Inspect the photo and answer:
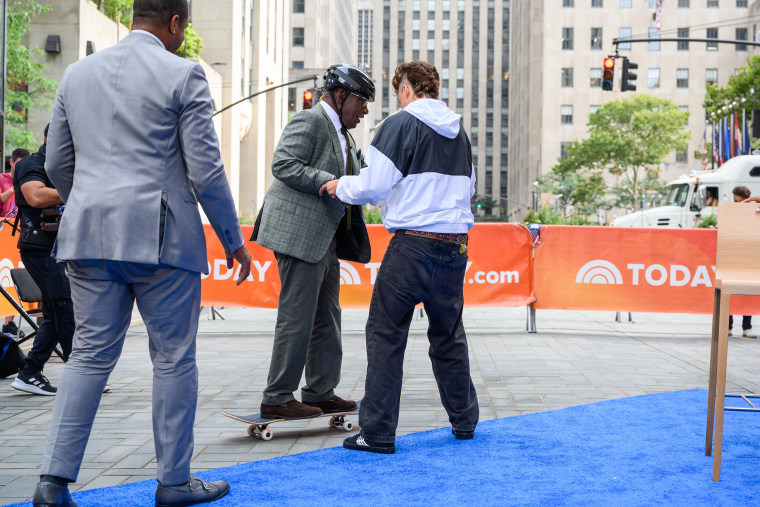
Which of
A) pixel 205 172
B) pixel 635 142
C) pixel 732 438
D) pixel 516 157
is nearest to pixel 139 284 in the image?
pixel 205 172

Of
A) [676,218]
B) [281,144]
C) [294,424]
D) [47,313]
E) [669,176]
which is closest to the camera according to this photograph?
[281,144]

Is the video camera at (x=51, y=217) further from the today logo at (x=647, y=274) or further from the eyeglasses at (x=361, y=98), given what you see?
the today logo at (x=647, y=274)

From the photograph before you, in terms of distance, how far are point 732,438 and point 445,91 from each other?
526ft

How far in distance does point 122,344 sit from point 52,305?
3163 millimetres

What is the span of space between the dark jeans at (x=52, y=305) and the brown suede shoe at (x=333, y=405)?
2.29 meters

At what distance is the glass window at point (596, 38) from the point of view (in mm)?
82000

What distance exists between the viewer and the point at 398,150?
447cm

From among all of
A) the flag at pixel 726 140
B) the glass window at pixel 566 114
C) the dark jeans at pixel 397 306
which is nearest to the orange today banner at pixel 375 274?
the dark jeans at pixel 397 306

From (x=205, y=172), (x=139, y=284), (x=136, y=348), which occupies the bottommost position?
(x=136, y=348)

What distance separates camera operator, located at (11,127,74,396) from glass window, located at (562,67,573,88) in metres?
80.4

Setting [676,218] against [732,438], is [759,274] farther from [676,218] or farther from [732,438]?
[676,218]

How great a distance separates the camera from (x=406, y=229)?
4562mm

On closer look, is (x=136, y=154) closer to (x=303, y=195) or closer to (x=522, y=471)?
(x=303, y=195)

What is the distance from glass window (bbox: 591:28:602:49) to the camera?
82000 millimetres
